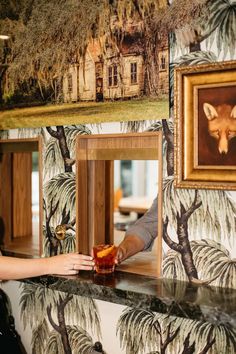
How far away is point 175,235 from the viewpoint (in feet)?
5.95

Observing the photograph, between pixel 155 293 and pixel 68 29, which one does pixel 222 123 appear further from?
pixel 68 29

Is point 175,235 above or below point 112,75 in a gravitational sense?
below

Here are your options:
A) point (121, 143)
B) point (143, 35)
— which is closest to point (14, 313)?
point (121, 143)

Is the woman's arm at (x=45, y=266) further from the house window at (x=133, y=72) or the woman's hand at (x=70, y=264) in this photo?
the house window at (x=133, y=72)

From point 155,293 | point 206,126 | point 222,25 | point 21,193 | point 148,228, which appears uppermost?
point 222,25

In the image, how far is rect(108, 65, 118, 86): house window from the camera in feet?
6.49

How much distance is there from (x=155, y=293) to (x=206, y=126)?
2.08 ft

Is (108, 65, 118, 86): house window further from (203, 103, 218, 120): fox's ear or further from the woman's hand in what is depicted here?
the woman's hand

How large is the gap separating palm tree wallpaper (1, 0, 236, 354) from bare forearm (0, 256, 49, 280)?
0.67 feet

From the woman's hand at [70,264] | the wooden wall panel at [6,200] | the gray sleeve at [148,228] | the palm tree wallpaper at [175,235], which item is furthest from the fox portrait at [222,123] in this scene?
the wooden wall panel at [6,200]

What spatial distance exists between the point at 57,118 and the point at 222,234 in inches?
38.5

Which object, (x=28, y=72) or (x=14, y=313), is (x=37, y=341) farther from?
(x=28, y=72)

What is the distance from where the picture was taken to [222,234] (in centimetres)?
170

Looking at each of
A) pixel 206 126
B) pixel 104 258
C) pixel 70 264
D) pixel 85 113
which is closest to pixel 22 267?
pixel 70 264
